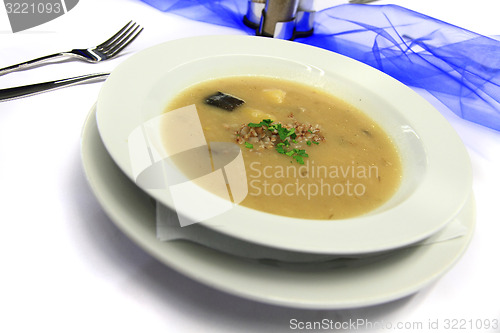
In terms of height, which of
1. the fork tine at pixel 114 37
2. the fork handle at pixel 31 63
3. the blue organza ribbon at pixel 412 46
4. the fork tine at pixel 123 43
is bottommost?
the blue organza ribbon at pixel 412 46

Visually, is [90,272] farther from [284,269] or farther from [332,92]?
[332,92]

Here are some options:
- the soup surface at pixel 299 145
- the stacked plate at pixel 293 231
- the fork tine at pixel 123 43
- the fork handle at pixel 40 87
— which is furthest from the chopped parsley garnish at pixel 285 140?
the fork tine at pixel 123 43

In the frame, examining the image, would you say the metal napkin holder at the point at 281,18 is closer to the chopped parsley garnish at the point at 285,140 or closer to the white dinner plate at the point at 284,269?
the chopped parsley garnish at the point at 285,140

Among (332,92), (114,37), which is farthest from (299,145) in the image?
(114,37)

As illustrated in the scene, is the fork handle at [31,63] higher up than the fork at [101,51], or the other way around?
the fork handle at [31,63]

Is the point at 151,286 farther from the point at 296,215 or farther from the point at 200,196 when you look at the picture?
the point at 296,215

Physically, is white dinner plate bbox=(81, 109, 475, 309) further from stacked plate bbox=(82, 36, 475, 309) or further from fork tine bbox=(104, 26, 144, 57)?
fork tine bbox=(104, 26, 144, 57)

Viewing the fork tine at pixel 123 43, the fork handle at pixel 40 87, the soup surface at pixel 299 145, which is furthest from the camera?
the fork tine at pixel 123 43
